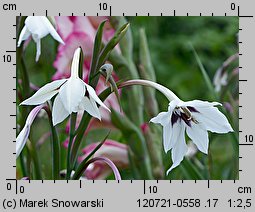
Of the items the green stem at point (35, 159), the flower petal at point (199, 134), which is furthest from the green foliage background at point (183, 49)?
the flower petal at point (199, 134)

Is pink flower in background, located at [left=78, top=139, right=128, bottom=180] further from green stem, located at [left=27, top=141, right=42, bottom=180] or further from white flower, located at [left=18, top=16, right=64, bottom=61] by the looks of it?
white flower, located at [left=18, top=16, right=64, bottom=61]

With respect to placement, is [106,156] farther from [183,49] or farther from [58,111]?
[183,49]

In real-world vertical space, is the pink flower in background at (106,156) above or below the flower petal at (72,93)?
below

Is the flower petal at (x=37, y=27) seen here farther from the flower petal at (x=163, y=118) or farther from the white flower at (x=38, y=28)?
the flower petal at (x=163, y=118)

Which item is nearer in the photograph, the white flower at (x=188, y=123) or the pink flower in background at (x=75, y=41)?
the white flower at (x=188, y=123)

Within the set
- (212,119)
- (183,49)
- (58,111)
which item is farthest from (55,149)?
(183,49)

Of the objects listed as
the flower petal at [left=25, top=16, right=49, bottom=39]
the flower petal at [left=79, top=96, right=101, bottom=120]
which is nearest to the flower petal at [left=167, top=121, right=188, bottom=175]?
the flower petal at [left=79, top=96, right=101, bottom=120]

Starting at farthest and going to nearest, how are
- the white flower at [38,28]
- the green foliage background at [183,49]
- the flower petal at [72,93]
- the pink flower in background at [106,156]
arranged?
1. the green foliage background at [183,49]
2. the pink flower in background at [106,156]
3. the white flower at [38,28]
4. the flower petal at [72,93]
